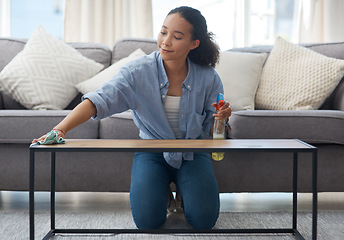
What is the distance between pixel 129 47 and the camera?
2.59 metres

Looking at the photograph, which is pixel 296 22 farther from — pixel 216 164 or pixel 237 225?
pixel 237 225

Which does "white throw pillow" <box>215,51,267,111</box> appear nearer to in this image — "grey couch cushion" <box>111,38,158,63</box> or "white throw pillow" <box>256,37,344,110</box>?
"white throw pillow" <box>256,37,344,110</box>

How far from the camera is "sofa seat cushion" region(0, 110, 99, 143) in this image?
6.16 feet

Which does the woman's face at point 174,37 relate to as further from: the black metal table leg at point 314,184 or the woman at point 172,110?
the black metal table leg at point 314,184

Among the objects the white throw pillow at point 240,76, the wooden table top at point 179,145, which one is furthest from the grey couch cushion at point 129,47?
the wooden table top at point 179,145

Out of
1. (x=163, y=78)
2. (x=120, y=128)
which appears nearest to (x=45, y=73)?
(x=120, y=128)

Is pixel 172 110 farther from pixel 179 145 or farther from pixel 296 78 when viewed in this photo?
pixel 296 78

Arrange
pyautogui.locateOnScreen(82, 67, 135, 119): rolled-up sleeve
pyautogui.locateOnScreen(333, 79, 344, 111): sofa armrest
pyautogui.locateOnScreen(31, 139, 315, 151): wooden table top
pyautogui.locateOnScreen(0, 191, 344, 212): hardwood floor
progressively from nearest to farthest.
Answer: pyautogui.locateOnScreen(31, 139, 315, 151): wooden table top < pyautogui.locateOnScreen(82, 67, 135, 119): rolled-up sleeve < pyautogui.locateOnScreen(0, 191, 344, 212): hardwood floor < pyautogui.locateOnScreen(333, 79, 344, 111): sofa armrest

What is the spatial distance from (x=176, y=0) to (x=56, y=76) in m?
1.73

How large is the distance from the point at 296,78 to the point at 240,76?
30 cm

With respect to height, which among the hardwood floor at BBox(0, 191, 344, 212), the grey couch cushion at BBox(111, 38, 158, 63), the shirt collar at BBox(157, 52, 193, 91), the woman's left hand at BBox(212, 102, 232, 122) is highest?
the grey couch cushion at BBox(111, 38, 158, 63)

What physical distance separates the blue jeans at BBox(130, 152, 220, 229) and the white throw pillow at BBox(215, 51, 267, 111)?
797 millimetres

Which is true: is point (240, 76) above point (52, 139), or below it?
above

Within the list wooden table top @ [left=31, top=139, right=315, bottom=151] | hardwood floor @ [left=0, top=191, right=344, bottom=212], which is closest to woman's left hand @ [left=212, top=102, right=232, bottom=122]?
wooden table top @ [left=31, top=139, right=315, bottom=151]
